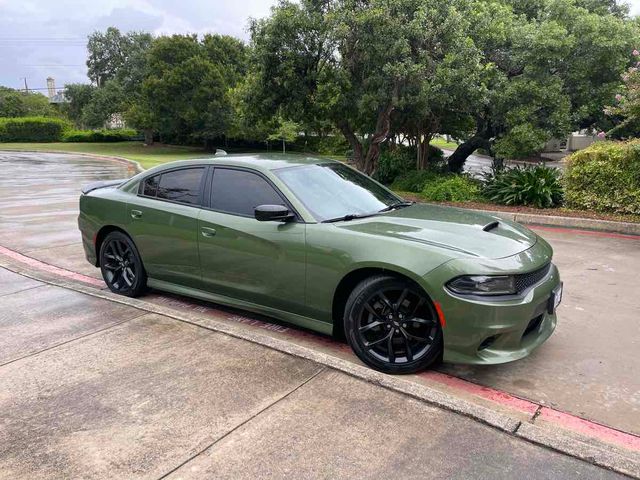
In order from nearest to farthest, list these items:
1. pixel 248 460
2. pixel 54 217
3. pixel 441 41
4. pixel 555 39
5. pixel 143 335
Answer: pixel 248 460
pixel 143 335
pixel 54 217
pixel 441 41
pixel 555 39

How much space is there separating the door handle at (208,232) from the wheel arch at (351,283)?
1315 millimetres

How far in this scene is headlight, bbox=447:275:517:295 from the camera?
11.0ft

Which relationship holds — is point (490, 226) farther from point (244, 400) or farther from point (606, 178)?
point (606, 178)

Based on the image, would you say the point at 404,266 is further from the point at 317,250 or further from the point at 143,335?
the point at 143,335

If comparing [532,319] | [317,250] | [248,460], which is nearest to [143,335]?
[317,250]

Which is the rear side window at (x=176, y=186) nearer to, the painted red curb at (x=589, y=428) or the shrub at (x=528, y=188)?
the painted red curb at (x=589, y=428)

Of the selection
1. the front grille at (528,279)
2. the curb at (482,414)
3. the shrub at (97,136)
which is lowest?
the shrub at (97,136)

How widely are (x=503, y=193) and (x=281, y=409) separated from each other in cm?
959

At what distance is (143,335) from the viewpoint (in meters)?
Result: 4.24

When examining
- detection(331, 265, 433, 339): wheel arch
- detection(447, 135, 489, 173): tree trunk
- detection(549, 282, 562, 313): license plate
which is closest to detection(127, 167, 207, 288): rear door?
detection(331, 265, 433, 339): wheel arch

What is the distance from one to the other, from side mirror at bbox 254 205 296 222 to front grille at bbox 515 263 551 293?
1725 mm

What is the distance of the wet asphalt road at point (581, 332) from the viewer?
3.45 m

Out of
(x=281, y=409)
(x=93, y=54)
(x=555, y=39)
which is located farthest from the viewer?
(x=93, y=54)

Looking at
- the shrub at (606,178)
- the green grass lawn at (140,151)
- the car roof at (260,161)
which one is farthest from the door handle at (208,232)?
the green grass lawn at (140,151)
